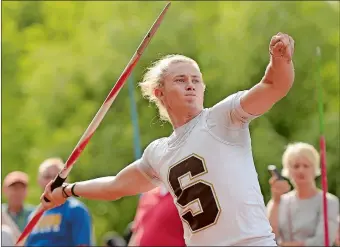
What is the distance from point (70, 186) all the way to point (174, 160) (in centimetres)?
94

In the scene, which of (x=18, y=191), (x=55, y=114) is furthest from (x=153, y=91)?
(x=55, y=114)

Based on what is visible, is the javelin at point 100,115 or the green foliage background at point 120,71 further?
the green foliage background at point 120,71

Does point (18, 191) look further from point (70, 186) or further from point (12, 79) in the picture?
point (12, 79)

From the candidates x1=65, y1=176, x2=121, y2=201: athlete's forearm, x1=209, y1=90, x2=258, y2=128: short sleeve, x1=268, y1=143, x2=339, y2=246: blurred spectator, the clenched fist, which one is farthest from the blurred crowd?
the clenched fist


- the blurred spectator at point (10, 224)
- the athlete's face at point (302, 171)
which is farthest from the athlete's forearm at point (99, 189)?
the blurred spectator at point (10, 224)

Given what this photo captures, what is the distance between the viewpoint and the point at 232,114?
15.7 ft

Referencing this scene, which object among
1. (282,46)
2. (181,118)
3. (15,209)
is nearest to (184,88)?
(181,118)

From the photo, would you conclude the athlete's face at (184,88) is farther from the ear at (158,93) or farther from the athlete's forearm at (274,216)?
the athlete's forearm at (274,216)

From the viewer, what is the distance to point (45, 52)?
1786 cm

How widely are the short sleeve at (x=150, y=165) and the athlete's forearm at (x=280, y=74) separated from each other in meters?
0.91

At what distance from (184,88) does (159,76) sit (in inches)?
8.9

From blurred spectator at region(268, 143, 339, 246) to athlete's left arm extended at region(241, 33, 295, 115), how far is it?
3221 mm

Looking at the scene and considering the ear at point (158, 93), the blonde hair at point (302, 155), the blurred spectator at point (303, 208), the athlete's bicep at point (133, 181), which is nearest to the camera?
the ear at point (158, 93)

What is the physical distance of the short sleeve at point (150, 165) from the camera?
206 inches
